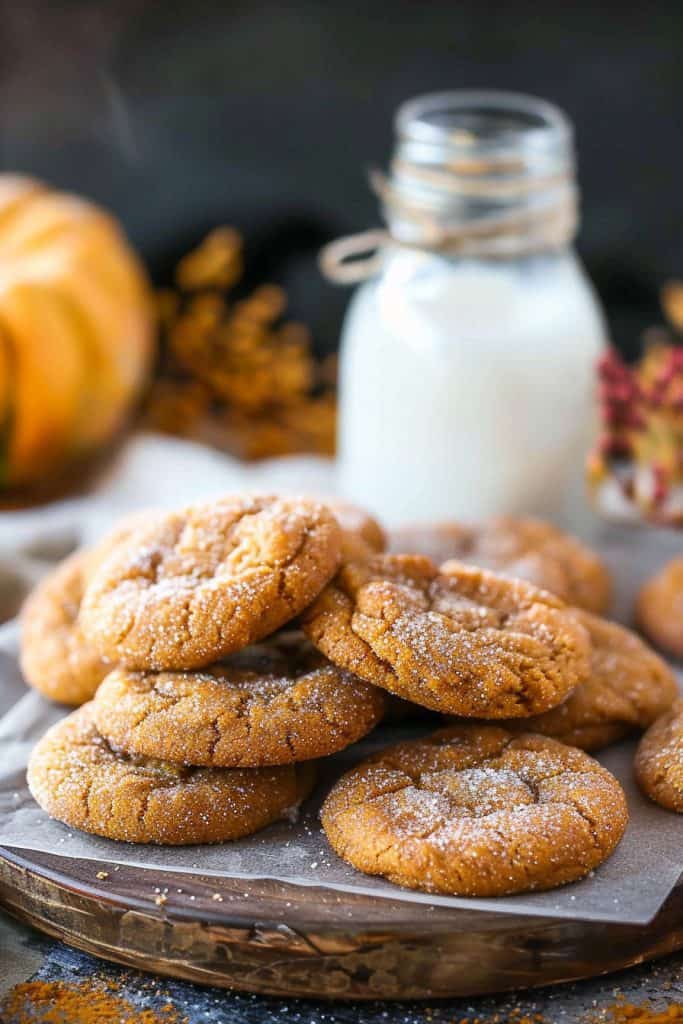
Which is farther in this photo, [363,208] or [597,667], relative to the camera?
[363,208]

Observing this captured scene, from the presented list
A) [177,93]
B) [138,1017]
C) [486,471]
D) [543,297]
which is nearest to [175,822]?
[138,1017]

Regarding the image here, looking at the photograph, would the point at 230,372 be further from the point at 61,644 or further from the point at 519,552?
the point at 61,644

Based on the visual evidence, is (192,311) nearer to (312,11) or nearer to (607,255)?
(312,11)

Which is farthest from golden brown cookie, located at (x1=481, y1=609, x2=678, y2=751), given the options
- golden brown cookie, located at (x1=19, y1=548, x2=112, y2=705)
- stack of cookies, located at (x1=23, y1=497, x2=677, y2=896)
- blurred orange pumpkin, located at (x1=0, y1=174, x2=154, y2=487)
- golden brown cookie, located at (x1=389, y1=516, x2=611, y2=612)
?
blurred orange pumpkin, located at (x1=0, y1=174, x2=154, y2=487)

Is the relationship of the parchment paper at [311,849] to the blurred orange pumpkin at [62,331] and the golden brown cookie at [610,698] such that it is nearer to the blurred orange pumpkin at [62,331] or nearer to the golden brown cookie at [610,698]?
the golden brown cookie at [610,698]

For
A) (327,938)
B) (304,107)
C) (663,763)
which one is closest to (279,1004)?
(327,938)

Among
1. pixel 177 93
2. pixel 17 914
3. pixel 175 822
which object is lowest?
pixel 17 914

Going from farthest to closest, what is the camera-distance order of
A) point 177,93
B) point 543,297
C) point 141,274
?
1. point 177,93
2. point 141,274
3. point 543,297
